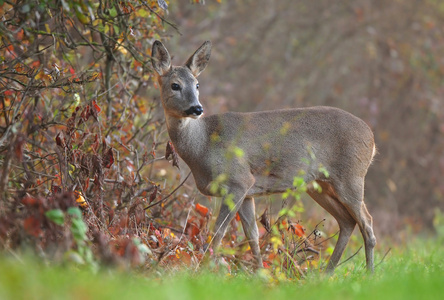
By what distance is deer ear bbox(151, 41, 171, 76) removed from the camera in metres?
6.89

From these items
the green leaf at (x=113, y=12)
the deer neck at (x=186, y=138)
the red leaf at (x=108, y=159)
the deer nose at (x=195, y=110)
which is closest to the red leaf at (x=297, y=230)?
the deer neck at (x=186, y=138)

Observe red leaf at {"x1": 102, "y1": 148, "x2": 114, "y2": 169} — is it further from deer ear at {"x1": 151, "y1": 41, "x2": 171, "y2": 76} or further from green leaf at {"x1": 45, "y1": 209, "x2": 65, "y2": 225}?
green leaf at {"x1": 45, "y1": 209, "x2": 65, "y2": 225}

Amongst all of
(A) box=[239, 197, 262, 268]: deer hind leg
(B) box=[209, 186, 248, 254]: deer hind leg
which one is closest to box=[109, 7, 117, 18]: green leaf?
(B) box=[209, 186, 248, 254]: deer hind leg

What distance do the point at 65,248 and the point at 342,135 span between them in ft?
12.7

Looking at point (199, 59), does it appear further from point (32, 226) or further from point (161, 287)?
point (161, 287)

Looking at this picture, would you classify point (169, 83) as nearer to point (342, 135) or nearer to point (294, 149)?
point (294, 149)

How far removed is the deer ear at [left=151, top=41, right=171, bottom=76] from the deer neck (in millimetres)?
589

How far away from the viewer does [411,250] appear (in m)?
8.43

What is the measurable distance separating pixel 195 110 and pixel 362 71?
1208 centimetres

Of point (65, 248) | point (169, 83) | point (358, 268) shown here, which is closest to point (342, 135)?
point (358, 268)

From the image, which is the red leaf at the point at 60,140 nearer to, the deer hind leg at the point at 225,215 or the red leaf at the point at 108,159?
the red leaf at the point at 108,159

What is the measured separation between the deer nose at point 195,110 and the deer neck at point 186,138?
28 centimetres

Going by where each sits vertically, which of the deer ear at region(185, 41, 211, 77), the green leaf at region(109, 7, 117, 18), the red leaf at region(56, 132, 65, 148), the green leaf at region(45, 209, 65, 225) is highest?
the green leaf at region(109, 7, 117, 18)

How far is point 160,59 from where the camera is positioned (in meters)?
7.04
